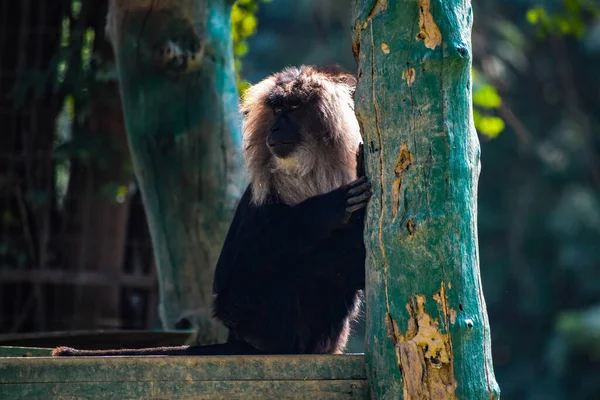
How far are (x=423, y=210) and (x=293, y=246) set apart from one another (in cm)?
111

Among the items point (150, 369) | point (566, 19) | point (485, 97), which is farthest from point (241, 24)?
point (150, 369)

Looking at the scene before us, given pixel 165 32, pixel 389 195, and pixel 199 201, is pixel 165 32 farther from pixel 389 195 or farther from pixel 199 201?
pixel 389 195

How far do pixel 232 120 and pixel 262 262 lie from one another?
4.63 ft

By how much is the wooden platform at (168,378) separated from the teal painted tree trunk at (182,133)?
2.17 metres

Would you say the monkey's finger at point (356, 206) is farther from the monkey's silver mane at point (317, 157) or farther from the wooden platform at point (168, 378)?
the monkey's silver mane at point (317, 157)

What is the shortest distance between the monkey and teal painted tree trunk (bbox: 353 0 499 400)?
91 centimetres

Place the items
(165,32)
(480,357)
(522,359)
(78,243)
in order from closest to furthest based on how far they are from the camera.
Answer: (480,357)
(165,32)
(78,243)
(522,359)

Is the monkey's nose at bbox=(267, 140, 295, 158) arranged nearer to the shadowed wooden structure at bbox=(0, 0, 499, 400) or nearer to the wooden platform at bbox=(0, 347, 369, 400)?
the shadowed wooden structure at bbox=(0, 0, 499, 400)

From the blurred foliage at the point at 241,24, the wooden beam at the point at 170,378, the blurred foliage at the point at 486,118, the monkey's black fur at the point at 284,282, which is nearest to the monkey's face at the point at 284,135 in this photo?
the monkey's black fur at the point at 284,282

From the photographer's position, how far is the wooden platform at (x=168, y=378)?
3.05 m

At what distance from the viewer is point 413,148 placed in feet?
9.82

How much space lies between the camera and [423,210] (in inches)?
116

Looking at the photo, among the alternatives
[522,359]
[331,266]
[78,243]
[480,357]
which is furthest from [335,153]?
[522,359]

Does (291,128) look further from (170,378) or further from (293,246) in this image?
(170,378)
